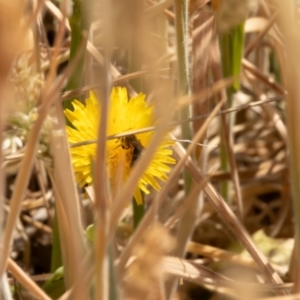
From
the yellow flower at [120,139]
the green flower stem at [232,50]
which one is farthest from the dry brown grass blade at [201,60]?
the yellow flower at [120,139]

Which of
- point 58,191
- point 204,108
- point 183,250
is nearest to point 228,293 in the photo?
point 183,250

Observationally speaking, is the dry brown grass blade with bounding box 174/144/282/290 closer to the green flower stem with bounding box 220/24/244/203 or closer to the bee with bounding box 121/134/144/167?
the bee with bounding box 121/134/144/167

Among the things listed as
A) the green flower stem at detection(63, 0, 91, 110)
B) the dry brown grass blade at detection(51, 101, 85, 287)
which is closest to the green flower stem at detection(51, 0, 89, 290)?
the green flower stem at detection(63, 0, 91, 110)

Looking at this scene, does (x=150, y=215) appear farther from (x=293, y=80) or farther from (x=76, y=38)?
(x=76, y=38)

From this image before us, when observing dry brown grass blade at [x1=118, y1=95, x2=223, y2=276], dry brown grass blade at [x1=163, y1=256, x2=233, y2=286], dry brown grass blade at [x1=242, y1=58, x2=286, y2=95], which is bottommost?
dry brown grass blade at [x1=163, y1=256, x2=233, y2=286]

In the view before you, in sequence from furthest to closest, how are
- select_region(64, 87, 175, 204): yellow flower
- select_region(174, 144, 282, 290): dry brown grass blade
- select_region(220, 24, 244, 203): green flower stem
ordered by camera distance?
1. select_region(220, 24, 244, 203): green flower stem
2. select_region(174, 144, 282, 290): dry brown grass blade
3. select_region(64, 87, 175, 204): yellow flower

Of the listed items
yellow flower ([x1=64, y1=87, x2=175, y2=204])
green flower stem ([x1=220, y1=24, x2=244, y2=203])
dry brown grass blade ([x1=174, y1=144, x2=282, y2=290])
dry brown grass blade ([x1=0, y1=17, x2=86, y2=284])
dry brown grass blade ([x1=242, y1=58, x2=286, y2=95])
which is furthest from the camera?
dry brown grass blade ([x1=242, y1=58, x2=286, y2=95])

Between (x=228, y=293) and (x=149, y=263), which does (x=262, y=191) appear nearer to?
(x=228, y=293)
